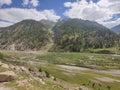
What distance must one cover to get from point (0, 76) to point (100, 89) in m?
77.9

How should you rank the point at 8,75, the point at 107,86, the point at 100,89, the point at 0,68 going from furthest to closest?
1. the point at 107,86
2. the point at 100,89
3. the point at 0,68
4. the point at 8,75

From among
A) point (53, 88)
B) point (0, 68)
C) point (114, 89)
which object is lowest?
point (114, 89)

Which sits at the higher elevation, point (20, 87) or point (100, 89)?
point (20, 87)

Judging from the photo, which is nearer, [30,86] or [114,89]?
[30,86]

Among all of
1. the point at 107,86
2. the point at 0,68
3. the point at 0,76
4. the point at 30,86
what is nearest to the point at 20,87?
the point at 30,86

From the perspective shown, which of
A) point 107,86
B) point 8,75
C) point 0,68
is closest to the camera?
point 8,75

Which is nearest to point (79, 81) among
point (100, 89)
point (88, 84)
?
point (88, 84)

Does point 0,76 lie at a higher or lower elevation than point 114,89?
higher

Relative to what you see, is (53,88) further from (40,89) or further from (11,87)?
(11,87)

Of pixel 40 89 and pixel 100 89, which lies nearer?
pixel 40 89

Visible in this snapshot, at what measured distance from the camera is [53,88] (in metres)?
35.1

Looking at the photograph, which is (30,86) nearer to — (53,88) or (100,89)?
(53,88)

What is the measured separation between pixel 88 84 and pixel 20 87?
82840 millimetres

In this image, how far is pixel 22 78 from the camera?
35.0 meters
